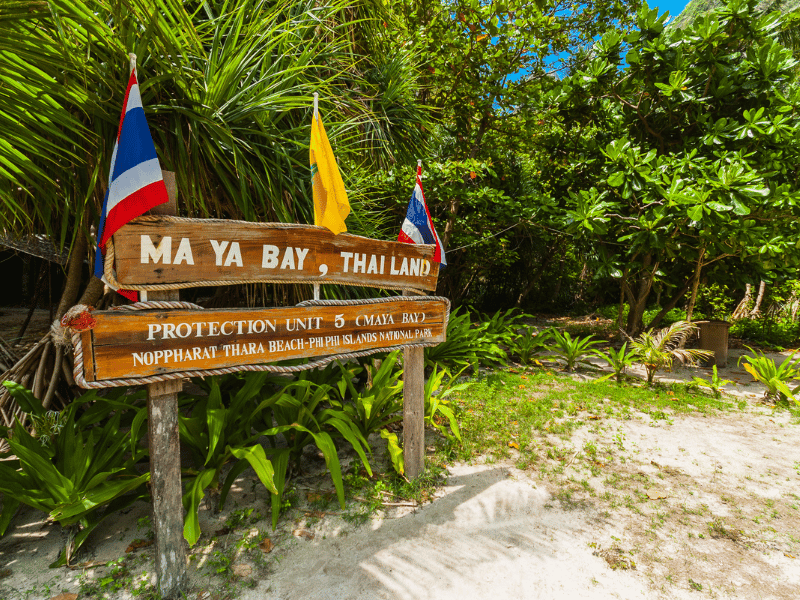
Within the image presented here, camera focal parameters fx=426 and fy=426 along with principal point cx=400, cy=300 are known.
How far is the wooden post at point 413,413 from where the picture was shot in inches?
122

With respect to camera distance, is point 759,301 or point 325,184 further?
point 759,301

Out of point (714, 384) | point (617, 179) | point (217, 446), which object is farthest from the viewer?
point (617, 179)

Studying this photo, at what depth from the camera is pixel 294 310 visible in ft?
7.68

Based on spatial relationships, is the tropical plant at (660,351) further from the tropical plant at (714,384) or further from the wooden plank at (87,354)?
the wooden plank at (87,354)

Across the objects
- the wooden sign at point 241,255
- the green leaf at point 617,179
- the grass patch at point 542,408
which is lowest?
the grass patch at point 542,408

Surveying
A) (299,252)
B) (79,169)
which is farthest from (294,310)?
(79,169)

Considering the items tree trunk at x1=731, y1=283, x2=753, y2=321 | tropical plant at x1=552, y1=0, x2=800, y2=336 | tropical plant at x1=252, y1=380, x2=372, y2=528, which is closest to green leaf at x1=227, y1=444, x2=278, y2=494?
tropical plant at x1=252, y1=380, x2=372, y2=528

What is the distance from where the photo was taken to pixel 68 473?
2.34 metres

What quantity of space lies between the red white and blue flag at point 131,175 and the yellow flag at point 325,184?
2.68 feet

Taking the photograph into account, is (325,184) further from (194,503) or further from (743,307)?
(743,307)

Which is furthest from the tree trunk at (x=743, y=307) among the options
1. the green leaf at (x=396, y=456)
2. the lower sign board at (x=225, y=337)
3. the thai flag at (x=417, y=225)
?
the lower sign board at (x=225, y=337)

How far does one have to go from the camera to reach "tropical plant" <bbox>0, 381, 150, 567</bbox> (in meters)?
2.18

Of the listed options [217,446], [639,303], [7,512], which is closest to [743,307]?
[639,303]

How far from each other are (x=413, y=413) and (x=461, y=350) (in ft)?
9.41
